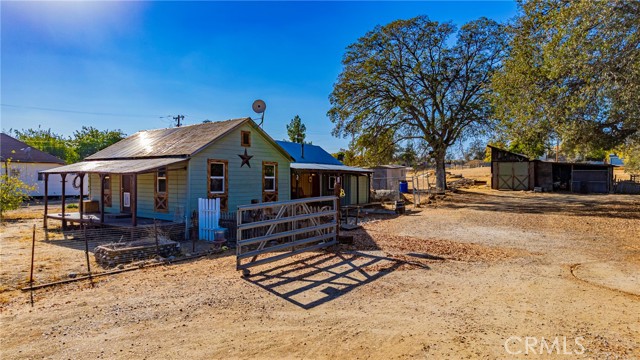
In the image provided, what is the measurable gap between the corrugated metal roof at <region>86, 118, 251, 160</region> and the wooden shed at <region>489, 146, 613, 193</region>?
93.9 ft

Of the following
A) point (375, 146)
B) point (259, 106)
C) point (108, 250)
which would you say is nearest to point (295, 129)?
point (375, 146)

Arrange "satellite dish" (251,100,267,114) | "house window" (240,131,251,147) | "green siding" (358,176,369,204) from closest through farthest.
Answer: "house window" (240,131,251,147) → "satellite dish" (251,100,267,114) → "green siding" (358,176,369,204)

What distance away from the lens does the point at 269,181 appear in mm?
17031

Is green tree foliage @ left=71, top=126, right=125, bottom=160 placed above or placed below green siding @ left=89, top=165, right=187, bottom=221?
above

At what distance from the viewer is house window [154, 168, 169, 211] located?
46.2ft

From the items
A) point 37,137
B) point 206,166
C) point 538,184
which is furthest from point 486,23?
point 37,137

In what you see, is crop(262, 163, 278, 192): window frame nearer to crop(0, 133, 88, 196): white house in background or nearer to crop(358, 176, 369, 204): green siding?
crop(358, 176, 369, 204): green siding

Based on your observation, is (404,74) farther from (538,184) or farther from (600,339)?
(600,339)

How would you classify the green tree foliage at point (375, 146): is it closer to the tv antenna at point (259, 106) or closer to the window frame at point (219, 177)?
the tv antenna at point (259, 106)

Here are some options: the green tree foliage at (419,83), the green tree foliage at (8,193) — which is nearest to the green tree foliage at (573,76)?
the green tree foliage at (419,83)

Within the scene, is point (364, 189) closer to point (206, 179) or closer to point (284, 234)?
point (206, 179)

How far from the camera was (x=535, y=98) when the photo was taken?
1697cm

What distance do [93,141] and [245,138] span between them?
139 ft

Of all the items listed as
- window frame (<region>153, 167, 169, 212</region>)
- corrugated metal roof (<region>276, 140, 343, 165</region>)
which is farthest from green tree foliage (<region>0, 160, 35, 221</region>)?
corrugated metal roof (<region>276, 140, 343, 165</region>)
